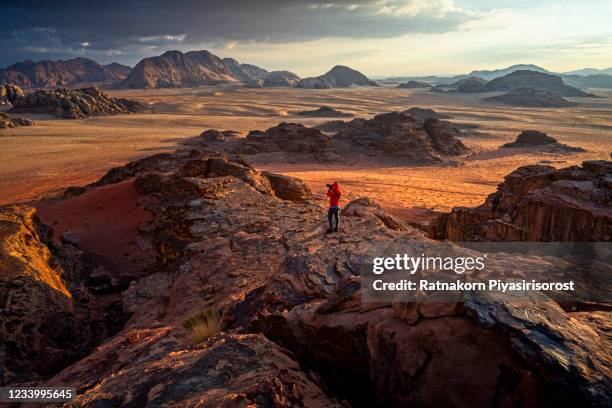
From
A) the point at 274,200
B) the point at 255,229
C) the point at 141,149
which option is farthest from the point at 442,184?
the point at 141,149

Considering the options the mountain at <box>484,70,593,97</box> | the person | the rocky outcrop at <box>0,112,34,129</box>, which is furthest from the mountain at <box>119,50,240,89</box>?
the person

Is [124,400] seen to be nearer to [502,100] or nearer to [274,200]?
[274,200]

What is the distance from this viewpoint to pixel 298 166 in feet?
104

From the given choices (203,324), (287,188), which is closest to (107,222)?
(287,188)

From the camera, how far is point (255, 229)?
950 centimetres

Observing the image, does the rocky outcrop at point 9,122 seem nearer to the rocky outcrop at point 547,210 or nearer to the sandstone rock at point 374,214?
the sandstone rock at point 374,214

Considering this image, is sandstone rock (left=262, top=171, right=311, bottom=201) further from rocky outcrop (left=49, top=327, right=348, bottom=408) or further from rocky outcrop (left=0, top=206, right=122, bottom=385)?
rocky outcrop (left=49, top=327, right=348, bottom=408)

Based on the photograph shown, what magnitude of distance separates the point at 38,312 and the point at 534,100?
106956 mm

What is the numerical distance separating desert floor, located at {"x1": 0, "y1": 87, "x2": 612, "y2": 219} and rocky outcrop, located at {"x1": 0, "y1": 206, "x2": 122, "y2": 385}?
12.4 metres

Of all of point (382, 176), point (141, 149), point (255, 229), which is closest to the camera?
point (255, 229)

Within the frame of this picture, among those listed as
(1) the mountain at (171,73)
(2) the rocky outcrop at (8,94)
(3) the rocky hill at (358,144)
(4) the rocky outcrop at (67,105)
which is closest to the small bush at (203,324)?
(3) the rocky hill at (358,144)

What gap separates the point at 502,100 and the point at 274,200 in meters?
104

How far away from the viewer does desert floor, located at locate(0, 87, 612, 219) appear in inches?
850

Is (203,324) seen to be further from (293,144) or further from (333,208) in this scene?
(293,144)
